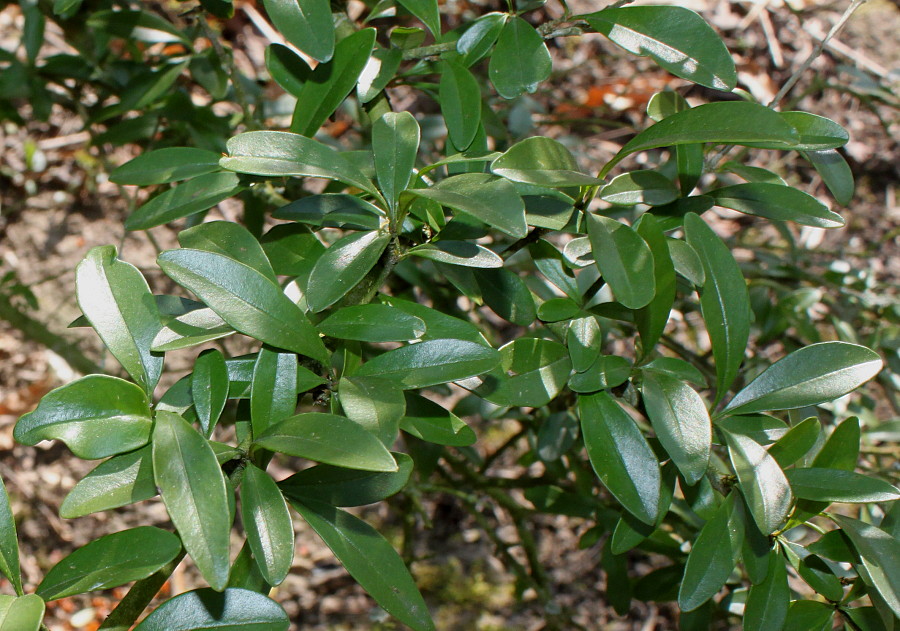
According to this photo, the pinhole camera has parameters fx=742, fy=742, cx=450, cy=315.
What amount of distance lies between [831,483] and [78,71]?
1.24m

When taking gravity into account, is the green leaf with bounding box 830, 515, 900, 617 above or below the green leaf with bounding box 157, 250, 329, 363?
below

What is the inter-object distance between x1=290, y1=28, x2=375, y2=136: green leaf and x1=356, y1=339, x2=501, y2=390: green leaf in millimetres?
257

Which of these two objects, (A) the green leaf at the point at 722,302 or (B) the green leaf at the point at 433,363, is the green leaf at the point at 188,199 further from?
(A) the green leaf at the point at 722,302

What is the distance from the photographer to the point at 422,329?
56 cm

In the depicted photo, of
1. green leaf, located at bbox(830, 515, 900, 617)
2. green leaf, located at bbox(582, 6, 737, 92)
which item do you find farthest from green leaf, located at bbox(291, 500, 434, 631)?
green leaf, located at bbox(582, 6, 737, 92)

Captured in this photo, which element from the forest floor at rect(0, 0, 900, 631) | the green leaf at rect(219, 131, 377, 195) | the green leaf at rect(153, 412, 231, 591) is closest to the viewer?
the green leaf at rect(153, 412, 231, 591)

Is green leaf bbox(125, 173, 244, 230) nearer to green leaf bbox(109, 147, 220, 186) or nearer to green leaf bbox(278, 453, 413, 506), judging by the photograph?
green leaf bbox(109, 147, 220, 186)

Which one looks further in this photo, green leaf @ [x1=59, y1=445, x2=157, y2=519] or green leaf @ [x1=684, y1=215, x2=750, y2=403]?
green leaf @ [x1=684, y1=215, x2=750, y2=403]

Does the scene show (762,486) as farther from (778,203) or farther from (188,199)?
(188,199)

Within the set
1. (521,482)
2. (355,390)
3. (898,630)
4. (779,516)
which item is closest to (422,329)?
(355,390)

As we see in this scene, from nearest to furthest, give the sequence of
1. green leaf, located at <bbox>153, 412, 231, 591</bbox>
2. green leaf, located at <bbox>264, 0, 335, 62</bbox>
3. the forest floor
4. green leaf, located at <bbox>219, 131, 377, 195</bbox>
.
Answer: green leaf, located at <bbox>153, 412, 231, 591</bbox> < green leaf, located at <bbox>219, 131, 377, 195</bbox> < green leaf, located at <bbox>264, 0, 335, 62</bbox> < the forest floor

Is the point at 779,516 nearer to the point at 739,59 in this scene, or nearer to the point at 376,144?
the point at 376,144

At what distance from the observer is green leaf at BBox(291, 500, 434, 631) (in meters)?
0.57

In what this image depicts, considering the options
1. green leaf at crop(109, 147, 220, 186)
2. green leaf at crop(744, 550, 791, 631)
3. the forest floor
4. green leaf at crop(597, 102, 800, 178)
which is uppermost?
green leaf at crop(597, 102, 800, 178)
